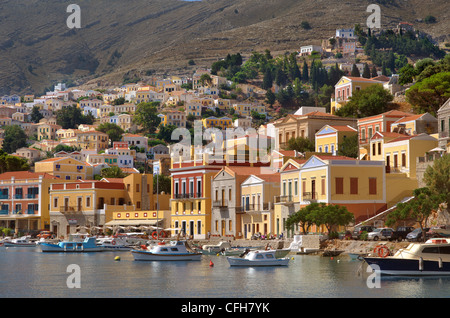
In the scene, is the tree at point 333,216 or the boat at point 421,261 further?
the tree at point 333,216

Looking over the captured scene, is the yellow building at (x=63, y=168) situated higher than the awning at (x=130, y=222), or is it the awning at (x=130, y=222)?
the yellow building at (x=63, y=168)

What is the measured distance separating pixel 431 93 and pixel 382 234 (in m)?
37.5

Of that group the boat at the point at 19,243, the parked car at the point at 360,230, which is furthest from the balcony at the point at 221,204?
the boat at the point at 19,243

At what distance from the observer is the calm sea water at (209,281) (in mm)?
40250

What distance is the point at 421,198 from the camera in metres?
61.0

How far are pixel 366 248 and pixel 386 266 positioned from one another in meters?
13.2

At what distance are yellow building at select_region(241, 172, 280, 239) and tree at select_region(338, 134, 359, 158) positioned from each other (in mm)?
9762

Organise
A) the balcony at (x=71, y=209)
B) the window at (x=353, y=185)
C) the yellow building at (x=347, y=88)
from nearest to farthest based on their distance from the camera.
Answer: the window at (x=353, y=185) → the balcony at (x=71, y=209) → the yellow building at (x=347, y=88)

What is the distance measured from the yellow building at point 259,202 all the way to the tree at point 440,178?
690 inches

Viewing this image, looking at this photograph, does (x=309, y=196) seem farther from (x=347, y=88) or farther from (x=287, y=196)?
(x=347, y=88)

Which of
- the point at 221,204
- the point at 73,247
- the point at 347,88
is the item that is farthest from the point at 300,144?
the point at 73,247

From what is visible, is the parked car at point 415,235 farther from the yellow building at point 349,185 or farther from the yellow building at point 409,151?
the yellow building at point 409,151
